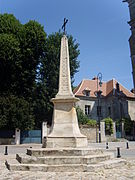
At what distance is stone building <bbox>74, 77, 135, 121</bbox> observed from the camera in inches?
1465

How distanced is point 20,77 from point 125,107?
2191 cm

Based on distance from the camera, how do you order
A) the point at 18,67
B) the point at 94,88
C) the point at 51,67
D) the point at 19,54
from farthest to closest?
the point at 94,88
the point at 51,67
the point at 18,67
the point at 19,54

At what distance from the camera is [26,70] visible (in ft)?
80.1

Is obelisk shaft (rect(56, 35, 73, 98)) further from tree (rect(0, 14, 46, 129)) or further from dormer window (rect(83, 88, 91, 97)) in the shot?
dormer window (rect(83, 88, 91, 97))

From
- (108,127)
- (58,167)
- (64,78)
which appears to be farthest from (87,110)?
(58,167)

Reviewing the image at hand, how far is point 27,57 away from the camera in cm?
2427

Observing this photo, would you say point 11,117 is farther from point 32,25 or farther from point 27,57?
point 32,25

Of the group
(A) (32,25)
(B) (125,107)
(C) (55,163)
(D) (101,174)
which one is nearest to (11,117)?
(A) (32,25)

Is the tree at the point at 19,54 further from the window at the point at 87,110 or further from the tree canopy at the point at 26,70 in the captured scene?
the window at the point at 87,110

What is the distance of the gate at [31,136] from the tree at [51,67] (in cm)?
295

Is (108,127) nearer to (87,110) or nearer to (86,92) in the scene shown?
(87,110)

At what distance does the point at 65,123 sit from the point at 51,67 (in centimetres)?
2015

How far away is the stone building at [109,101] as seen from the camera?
3722 cm

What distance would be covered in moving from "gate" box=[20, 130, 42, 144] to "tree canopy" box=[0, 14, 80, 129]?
889mm
